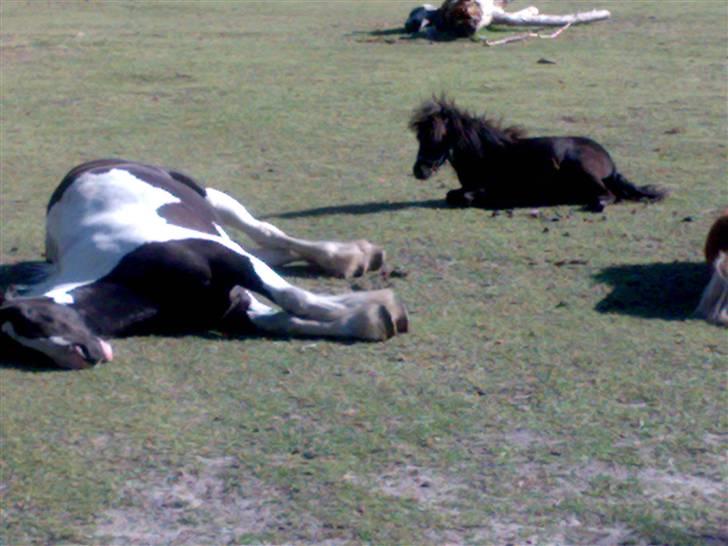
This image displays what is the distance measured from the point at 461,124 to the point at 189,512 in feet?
15.7

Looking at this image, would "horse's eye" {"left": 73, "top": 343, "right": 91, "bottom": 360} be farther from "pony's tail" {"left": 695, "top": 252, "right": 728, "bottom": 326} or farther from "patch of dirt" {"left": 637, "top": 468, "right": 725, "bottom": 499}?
Answer: "pony's tail" {"left": 695, "top": 252, "right": 728, "bottom": 326}

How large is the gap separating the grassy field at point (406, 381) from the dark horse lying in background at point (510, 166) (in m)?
0.18

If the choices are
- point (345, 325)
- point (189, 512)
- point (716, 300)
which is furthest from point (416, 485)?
point (716, 300)

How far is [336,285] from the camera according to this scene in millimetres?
6793

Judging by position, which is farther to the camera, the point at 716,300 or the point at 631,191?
the point at 631,191

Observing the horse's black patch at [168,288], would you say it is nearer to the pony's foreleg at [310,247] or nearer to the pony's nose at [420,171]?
the pony's foreleg at [310,247]

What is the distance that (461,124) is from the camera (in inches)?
336

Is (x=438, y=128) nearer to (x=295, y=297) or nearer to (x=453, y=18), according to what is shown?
(x=295, y=297)

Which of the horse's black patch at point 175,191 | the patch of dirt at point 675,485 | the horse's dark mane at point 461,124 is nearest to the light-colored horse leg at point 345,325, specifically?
the horse's black patch at point 175,191

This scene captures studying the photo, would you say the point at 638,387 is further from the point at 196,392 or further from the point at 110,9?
the point at 110,9

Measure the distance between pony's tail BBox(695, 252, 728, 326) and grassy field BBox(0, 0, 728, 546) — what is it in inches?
3.5

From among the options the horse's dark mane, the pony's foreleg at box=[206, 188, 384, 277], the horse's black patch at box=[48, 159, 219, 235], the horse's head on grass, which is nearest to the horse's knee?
the horse's head on grass

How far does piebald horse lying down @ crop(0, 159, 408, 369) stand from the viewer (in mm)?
5375

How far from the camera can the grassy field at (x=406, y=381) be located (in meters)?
4.14
